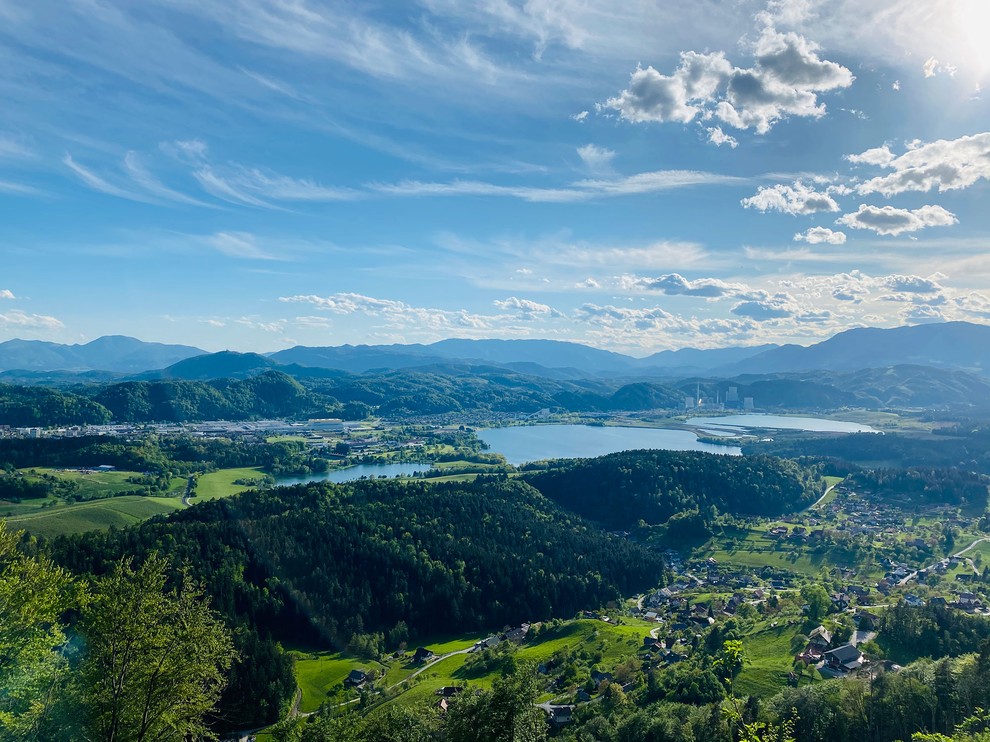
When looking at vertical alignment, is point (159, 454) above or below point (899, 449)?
below

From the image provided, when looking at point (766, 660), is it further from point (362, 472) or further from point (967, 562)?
point (362, 472)

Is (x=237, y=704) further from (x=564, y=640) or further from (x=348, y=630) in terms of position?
(x=564, y=640)

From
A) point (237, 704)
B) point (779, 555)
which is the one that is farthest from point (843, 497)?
point (237, 704)

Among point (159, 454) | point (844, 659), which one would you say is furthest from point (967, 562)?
point (159, 454)

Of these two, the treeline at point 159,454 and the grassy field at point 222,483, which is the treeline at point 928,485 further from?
the grassy field at point 222,483

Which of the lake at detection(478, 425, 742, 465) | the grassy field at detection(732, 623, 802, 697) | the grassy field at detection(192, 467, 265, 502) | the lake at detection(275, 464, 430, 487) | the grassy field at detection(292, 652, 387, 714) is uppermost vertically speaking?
the grassy field at detection(732, 623, 802, 697)

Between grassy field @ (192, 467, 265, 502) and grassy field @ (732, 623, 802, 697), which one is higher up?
grassy field @ (732, 623, 802, 697)

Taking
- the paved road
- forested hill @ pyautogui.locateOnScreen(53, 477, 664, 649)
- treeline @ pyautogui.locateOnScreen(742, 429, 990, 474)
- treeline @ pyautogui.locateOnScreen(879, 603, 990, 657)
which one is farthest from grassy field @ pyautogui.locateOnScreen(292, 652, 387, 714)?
treeline @ pyautogui.locateOnScreen(742, 429, 990, 474)

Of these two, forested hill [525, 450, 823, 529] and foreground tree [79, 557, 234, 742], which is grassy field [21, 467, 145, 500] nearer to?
forested hill [525, 450, 823, 529]
